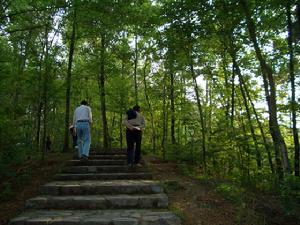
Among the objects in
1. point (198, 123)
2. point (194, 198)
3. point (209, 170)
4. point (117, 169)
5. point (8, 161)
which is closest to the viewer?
point (194, 198)

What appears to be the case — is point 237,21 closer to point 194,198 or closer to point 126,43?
point 194,198

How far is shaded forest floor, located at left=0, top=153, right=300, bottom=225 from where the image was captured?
A: 5875 mm

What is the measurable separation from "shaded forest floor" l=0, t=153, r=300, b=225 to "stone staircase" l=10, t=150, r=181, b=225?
0.97 feet

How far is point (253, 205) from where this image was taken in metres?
6.51

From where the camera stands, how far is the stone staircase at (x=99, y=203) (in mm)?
5410

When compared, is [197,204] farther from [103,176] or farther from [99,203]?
[103,176]

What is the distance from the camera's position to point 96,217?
5.66m

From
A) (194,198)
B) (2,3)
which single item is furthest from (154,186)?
(2,3)

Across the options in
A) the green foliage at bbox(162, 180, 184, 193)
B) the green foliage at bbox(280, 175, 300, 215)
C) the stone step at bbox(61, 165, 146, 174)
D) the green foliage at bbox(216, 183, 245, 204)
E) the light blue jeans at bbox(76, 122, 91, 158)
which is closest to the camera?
the green foliage at bbox(280, 175, 300, 215)

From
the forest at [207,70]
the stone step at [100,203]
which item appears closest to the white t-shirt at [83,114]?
the forest at [207,70]

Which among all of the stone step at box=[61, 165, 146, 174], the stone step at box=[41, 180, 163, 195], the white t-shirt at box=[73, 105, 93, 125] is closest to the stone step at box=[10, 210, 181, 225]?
the stone step at box=[41, 180, 163, 195]

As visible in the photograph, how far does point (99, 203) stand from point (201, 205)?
209cm

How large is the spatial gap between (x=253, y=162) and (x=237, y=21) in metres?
4.20

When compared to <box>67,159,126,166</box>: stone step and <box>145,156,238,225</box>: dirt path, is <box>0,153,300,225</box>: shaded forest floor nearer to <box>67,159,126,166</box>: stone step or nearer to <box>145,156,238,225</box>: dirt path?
<box>145,156,238,225</box>: dirt path
